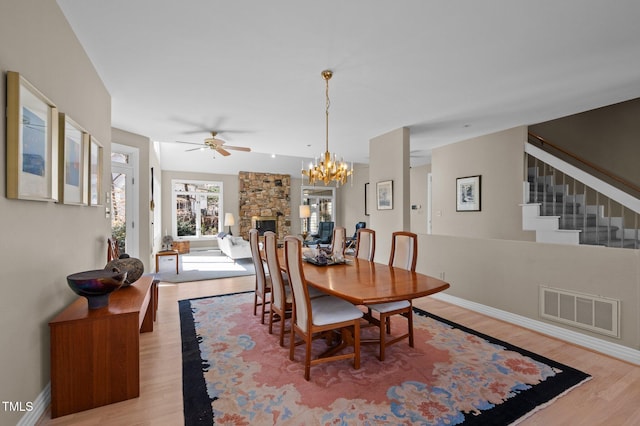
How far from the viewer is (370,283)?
2.27 meters

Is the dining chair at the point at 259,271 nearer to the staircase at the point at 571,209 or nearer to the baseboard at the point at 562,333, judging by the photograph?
the baseboard at the point at 562,333

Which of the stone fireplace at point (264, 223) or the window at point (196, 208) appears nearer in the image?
the window at point (196, 208)

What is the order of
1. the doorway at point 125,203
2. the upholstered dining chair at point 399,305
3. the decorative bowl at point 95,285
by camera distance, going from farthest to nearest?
the doorway at point 125,203
the upholstered dining chair at point 399,305
the decorative bowl at point 95,285

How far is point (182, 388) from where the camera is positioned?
2.06m

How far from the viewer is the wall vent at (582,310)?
2.55 metres

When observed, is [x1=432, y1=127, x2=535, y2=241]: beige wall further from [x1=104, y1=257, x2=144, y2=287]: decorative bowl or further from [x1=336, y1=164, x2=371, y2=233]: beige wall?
[x1=104, y1=257, x2=144, y2=287]: decorative bowl

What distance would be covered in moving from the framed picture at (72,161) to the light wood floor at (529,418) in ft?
4.61

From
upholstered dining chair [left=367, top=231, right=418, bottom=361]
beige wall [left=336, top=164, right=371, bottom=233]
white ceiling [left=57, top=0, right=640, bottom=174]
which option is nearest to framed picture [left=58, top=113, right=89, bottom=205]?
white ceiling [left=57, top=0, right=640, bottom=174]

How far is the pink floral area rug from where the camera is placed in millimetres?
1773

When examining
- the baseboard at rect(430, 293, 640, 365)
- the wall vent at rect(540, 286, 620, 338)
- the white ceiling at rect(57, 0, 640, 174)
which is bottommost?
the baseboard at rect(430, 293, 640, 365)

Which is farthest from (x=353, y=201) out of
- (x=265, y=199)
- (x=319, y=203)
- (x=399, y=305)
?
(x=399, y=305)

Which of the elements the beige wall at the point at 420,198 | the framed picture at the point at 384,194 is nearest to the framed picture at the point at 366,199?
the beige wall at the point at 420,198

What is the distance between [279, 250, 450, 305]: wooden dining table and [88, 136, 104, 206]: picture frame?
2024 mm

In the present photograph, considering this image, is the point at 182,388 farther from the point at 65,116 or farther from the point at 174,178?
the point at 174,178
